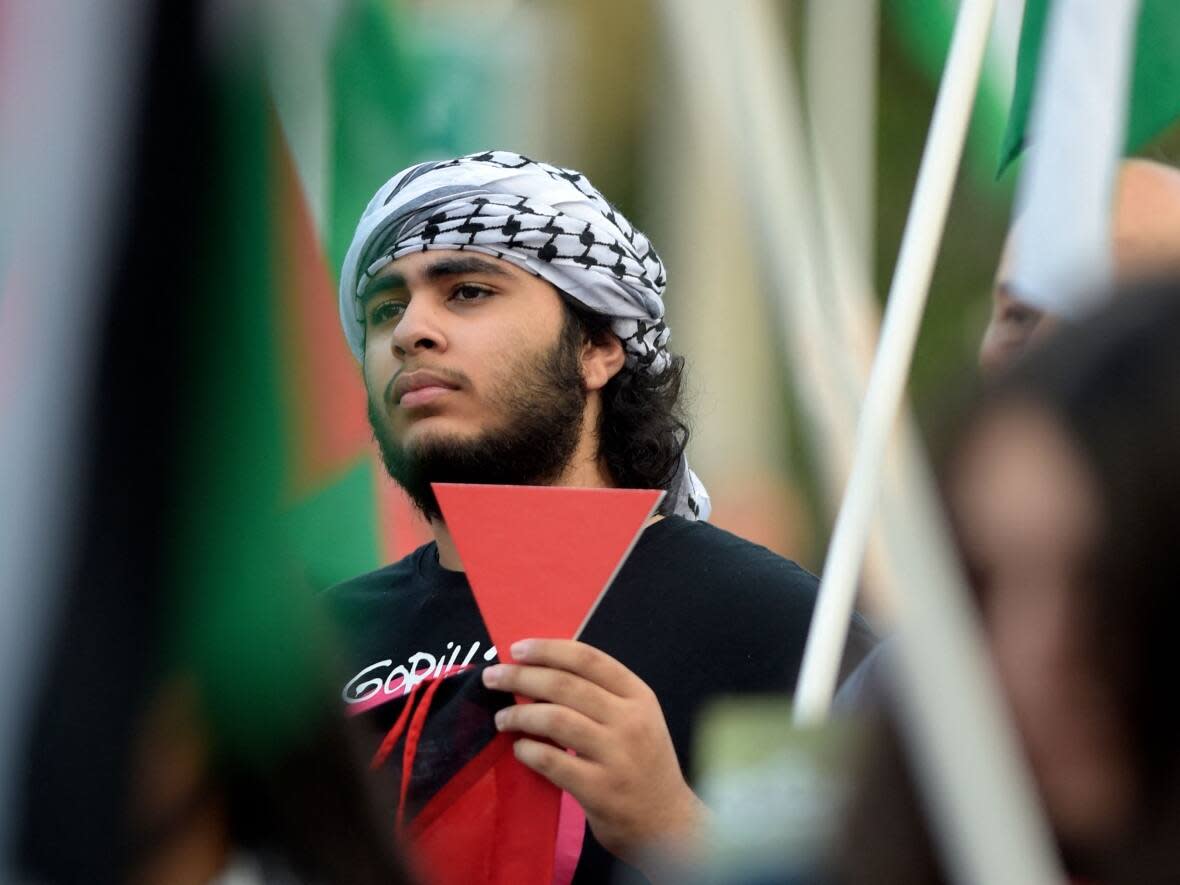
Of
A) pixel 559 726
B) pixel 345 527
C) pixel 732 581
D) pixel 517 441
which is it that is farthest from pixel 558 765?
pixel 345 527

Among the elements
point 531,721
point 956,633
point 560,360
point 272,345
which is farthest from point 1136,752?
point 560,360

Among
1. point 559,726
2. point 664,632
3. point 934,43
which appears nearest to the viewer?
point 559,726

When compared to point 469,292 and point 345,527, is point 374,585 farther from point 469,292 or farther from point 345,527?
point 345,527

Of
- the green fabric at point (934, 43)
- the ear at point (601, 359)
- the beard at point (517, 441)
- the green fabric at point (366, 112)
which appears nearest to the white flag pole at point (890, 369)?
the green fabric at point (934, 43)

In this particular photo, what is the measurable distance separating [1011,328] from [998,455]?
0.95 metres

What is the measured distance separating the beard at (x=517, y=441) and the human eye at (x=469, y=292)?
11cm

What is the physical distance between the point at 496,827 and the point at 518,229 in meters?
0.85

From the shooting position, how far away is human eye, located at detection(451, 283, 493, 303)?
228 centimetres

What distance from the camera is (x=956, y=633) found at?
32.9 inches

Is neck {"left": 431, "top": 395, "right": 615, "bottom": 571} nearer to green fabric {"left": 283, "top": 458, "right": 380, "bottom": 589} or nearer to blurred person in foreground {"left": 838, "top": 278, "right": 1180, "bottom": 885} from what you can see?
green fabric {"left": 283, "top": 458, "right": 380, "bottom": 589}

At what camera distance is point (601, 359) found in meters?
2.45

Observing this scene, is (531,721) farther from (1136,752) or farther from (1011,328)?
(1136,752)

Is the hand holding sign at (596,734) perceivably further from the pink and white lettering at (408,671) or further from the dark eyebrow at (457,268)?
the dark eyebrow at (457,268)

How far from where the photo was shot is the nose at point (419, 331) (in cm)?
223
